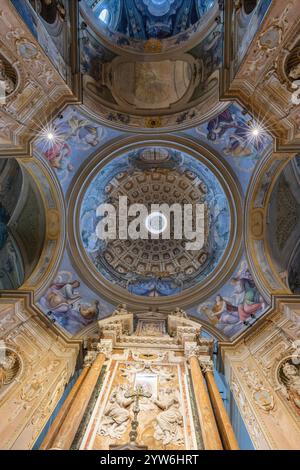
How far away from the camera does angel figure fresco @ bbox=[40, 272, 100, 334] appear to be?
1325cm

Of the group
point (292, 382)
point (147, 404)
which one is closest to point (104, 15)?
point (147, 404)

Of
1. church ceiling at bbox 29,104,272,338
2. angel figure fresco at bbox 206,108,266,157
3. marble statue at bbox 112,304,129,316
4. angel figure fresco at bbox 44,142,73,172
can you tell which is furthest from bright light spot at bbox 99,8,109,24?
marble statue at bbox 112,304,129,316

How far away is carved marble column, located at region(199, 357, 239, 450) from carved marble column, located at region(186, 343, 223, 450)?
0.27 m

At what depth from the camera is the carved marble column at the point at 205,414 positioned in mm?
6109

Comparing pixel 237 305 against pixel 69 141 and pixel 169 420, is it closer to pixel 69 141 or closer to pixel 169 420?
pixel 169 420

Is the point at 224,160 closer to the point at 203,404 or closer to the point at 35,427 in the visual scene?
the point at 203,404

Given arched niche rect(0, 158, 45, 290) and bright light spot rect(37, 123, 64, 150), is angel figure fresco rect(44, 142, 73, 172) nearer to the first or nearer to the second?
bright light spot rect(37, 123, 64, 150)

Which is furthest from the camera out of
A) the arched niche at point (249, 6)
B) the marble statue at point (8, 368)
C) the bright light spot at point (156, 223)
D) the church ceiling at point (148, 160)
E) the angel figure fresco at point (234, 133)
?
the bright light spot at point (156, 223)

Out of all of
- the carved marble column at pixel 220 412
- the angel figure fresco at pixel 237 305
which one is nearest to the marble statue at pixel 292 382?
the carved marble column at pixel 220 412

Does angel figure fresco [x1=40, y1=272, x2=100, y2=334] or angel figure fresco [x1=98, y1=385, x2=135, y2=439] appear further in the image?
angel figure fresco [x1=40, y1=272, x2=100, y2=334]

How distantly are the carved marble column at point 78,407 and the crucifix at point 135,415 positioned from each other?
0.99 meters

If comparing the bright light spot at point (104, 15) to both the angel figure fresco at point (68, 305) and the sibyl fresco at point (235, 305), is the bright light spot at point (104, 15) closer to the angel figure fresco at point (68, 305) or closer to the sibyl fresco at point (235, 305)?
the angel figure fresco at point (68, 305)

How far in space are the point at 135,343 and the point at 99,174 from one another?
8330 millimetres

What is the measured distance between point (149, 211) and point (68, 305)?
22.3 feet
